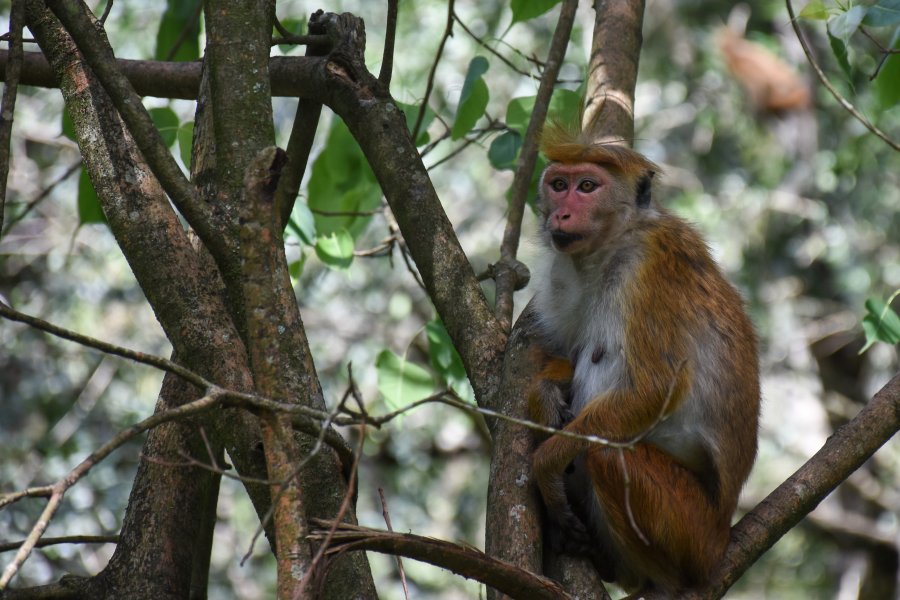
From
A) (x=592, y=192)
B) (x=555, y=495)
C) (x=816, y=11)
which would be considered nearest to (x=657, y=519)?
(x=555, y=495)

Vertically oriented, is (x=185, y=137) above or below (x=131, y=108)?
above

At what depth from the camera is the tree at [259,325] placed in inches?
112

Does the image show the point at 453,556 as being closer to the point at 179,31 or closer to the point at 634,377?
the point at 634,377

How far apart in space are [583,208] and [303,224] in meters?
1.53

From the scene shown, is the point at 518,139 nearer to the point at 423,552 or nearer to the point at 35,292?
the point at 423,552

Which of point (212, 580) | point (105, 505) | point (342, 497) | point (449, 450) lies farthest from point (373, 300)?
point (342, 497)

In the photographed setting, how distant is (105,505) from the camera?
9.73 m

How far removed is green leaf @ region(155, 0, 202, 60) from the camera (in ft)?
18.5

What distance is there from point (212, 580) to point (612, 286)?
8.55 metres

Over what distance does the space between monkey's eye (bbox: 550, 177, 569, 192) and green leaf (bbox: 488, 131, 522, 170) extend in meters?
0.49

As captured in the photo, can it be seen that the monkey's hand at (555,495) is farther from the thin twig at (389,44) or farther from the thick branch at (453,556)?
the thin twig at (389,44)

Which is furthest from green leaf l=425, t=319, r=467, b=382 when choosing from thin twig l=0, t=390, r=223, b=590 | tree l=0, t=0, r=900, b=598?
thin twig l=0, t=390, r=223, b=590

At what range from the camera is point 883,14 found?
13.1 ft

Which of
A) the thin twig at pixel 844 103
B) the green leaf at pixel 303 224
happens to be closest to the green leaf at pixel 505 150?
the green leaf at pixel 303 224
